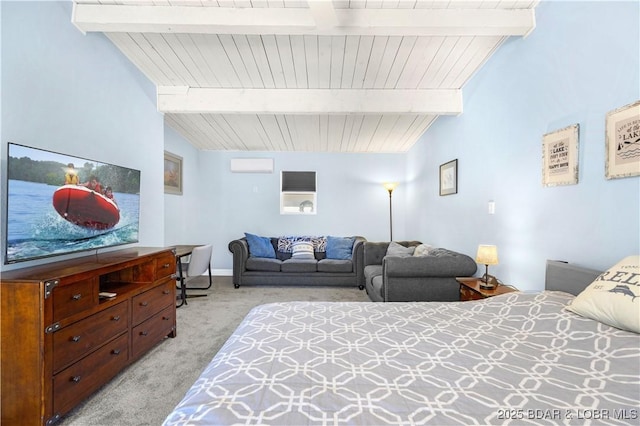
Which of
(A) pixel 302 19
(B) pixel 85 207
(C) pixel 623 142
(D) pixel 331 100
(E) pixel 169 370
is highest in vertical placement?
(A) pixel 302 19

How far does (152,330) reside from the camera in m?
2.24

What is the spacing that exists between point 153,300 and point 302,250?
263 centimetres

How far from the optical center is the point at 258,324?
1.32m

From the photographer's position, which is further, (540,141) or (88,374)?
(540,141)

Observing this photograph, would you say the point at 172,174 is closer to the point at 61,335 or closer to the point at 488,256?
the point at 61,335

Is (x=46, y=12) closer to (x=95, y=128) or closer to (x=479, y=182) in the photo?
(x=95, y=128)

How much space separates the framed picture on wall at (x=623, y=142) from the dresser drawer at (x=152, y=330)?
320 cm

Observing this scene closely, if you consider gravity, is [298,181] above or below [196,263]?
above

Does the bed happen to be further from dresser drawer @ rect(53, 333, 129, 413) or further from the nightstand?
dresser drawer @ rect(53, 333, 129, 413)

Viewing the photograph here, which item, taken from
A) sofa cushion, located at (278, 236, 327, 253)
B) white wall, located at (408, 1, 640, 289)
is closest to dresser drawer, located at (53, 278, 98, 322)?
white wall, located at (408, 1, 640, 289)

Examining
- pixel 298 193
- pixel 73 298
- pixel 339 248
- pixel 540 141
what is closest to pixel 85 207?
pixel 73 298

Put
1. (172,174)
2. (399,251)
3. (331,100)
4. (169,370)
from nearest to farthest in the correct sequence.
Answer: (169,370) → (331,100) → (399,251) → (172,174)

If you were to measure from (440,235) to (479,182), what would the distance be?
1.08m

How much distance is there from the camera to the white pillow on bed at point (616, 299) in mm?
1032
